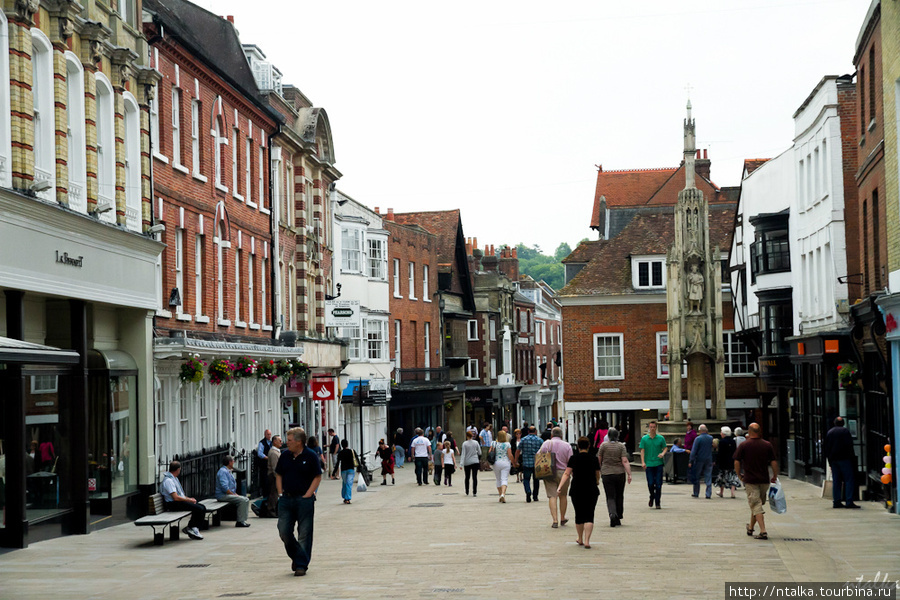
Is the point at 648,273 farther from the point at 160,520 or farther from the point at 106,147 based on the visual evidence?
the point at 160,520

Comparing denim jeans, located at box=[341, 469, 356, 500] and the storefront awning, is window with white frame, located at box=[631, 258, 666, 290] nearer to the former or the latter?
denim jeans, located at box=[341, 469, 356, 500]

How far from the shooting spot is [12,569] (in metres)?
14.4

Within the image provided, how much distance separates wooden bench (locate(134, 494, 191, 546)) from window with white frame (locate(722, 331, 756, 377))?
3615 centimetres

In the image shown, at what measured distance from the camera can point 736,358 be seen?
5109cm

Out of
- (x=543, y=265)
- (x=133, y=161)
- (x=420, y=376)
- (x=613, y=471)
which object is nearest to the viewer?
(x=613, y=471)

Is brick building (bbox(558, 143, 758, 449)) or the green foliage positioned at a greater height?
the green foliage

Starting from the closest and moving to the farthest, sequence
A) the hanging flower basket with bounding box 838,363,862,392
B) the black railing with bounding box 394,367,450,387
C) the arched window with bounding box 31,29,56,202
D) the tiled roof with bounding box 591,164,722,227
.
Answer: the arched window with bounding box 31,29,56,202 → the hanging flower basket with bounding box 838,363,862,392 → the black railing with bounding box 394,367,450,387 → the tiled roof with bounding box 591,164,722,227

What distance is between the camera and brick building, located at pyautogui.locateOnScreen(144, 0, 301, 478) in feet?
79.8

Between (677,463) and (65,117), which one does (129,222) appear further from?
(677,463)

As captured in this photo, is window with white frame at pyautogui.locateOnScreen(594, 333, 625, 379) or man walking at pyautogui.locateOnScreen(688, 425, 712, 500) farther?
window with white frame at pyautogui.locateOnScreen(594, 333, 625, 379)

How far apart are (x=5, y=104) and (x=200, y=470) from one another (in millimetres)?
11181

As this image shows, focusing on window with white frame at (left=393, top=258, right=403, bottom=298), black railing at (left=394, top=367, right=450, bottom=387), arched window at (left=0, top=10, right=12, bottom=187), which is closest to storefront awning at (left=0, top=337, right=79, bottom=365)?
arched window at (left=0, top=10, right=12, bottom=187)

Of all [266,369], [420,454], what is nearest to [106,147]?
[266,369]

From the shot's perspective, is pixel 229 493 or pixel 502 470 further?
pixel 502 470
